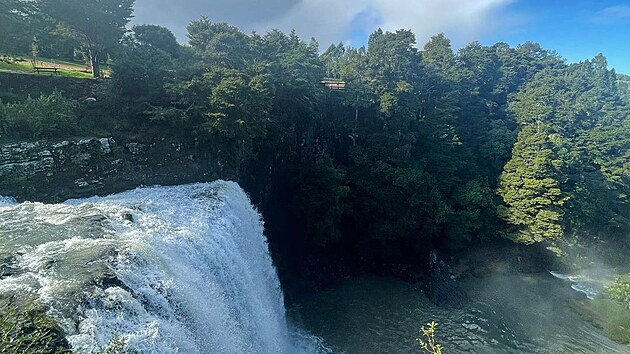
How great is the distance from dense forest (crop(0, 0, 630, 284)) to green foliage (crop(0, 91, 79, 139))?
0.06 m

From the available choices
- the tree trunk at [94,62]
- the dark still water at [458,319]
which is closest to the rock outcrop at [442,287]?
the dark still water at [458,319]

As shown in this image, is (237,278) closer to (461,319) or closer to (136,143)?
(136,143)

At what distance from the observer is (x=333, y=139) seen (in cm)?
3112

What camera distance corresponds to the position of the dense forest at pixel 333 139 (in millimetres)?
19469

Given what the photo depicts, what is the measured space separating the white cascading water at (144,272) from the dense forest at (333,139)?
599cm

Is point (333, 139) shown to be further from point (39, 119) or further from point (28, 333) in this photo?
point (28, 333)

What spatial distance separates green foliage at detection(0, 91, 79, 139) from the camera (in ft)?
47.3

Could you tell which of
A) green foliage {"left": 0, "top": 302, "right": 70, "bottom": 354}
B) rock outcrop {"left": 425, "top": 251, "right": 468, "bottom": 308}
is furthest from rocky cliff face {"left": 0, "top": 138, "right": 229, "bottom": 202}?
rock outcrop {"left": 425, "top": 251, "right": 468, "bottom": 308}

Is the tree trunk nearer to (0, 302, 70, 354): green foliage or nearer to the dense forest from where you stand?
the dense forest

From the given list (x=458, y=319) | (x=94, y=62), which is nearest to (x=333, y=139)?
(x=458, y=319)

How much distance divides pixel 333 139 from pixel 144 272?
2381 centimetres

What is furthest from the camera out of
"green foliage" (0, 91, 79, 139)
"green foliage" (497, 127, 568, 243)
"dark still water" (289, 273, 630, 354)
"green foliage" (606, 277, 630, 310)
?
"green foliage" (497, 127, 568, 243)

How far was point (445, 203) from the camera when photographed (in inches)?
1070

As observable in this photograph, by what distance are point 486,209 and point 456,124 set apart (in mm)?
11871
